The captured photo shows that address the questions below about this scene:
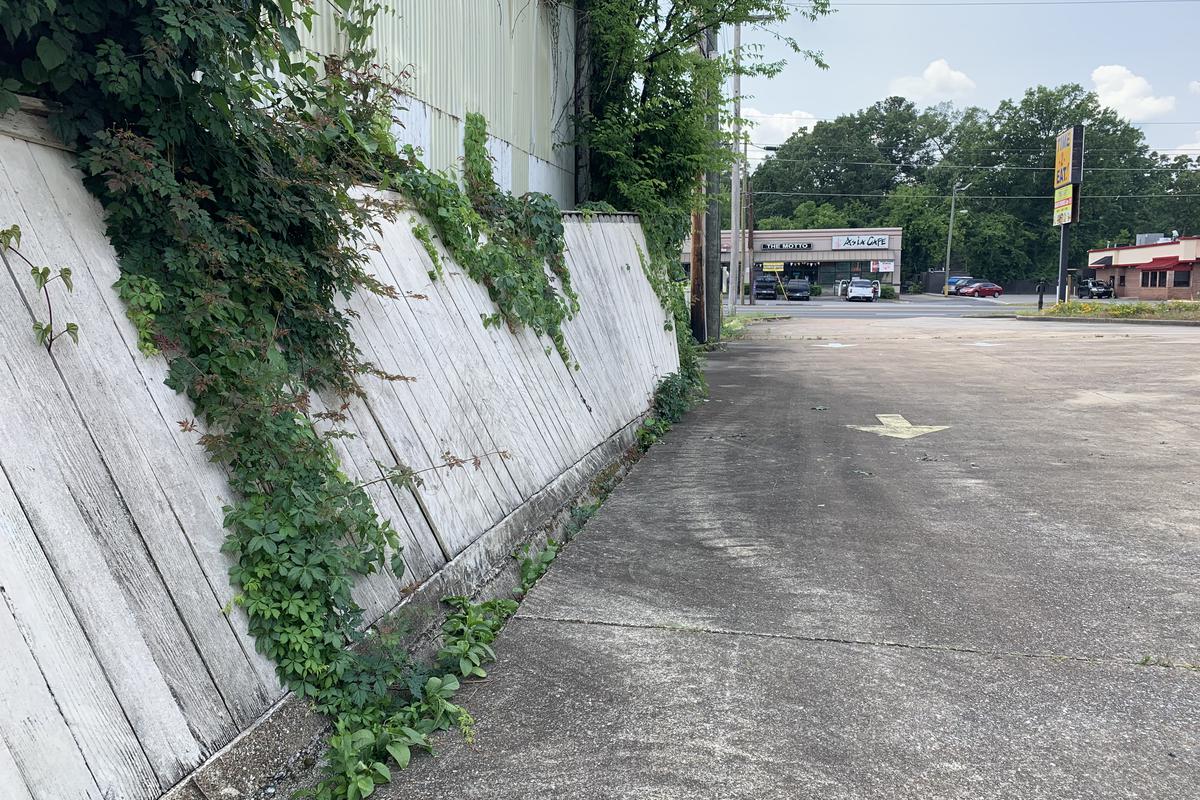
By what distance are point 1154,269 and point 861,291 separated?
2146 cm

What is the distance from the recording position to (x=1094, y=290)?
64.0 meters

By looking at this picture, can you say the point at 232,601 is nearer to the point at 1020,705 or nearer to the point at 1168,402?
the point at 1020,705

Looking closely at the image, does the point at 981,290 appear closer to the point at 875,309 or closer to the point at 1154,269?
the point at 1154,269

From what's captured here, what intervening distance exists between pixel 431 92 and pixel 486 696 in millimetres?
4658

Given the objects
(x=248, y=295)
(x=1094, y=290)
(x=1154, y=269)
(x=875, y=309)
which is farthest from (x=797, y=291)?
(x=248, y=295)

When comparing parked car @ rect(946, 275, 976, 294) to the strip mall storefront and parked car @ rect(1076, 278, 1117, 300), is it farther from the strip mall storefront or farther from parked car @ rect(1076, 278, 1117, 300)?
the strip mall storefront

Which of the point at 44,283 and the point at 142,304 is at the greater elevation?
the point at 44,283

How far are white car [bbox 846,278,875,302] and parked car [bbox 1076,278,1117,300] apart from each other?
1702cm

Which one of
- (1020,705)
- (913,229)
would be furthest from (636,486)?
(913,229)

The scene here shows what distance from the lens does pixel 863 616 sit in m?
4.29

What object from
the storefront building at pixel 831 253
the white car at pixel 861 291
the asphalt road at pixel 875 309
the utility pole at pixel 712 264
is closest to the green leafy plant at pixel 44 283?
the utility pole at pixel 712 264

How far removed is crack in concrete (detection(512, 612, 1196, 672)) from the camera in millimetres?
3775

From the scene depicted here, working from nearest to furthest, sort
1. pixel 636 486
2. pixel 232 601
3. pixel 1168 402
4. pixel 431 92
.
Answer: pixel 232 601 → pixel 431 92 → pixel 636 486 → pixel 1168 402

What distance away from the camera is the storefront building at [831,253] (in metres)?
73.1
